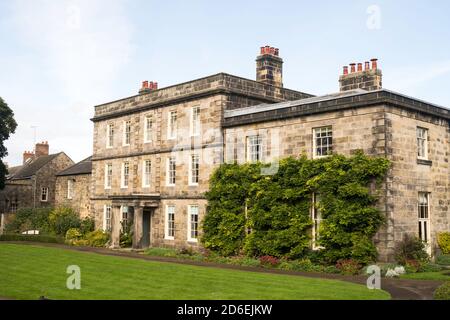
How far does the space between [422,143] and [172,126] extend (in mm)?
13851

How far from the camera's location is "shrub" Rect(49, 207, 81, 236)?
36281mm

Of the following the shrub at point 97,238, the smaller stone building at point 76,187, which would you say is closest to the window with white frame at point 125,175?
the shrub at point 97,238

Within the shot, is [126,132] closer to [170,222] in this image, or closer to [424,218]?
[170,222]

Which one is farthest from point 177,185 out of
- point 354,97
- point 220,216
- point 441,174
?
point 441,174

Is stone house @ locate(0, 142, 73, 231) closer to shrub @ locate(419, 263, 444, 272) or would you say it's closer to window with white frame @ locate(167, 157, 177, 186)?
window with white frame @ locate(167, 157, 177, 186)

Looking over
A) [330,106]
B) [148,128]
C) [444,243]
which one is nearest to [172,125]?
[148,128]

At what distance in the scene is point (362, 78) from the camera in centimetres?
2522

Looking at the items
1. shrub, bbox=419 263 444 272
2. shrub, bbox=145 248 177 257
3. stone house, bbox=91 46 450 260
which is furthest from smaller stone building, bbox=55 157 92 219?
shrub, bbox=419 263 444 272

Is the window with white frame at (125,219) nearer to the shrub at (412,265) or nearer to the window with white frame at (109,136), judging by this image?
the window with white frame at (109,136)

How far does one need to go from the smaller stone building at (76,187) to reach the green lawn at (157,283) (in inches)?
760

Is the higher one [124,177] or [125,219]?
[124,177]

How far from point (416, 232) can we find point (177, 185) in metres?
13.1

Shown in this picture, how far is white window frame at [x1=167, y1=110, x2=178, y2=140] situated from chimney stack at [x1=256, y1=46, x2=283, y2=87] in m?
5.20
